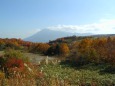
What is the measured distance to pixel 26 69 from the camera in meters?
22.2

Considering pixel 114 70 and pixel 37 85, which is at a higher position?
pixel 37 85

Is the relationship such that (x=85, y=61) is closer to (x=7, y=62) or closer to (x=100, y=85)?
(x=7, y=62)

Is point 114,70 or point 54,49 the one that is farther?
point 54,49

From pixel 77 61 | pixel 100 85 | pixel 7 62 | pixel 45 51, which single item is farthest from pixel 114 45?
pixel 45 51

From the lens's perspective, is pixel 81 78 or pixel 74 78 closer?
pixel 81 78

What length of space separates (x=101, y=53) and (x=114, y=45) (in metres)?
2.91

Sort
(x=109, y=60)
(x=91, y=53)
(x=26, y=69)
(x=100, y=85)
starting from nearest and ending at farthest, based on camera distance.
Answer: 1. (x=100, y=85)
2. (x=26, y=69)
3. (x=109, y=60)
4. (x=91, y=53)

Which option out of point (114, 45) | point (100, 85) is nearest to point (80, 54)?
point (114, 45)

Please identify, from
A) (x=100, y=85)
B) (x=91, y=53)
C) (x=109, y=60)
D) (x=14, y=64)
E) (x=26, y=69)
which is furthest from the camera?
(x=91, y=53)

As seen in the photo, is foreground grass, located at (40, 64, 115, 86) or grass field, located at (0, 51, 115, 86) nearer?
grass field, located at (0, 51, 115, 86)

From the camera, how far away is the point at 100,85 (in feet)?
59.3

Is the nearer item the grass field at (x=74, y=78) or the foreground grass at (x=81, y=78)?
the grass field at (x=74, y=78)

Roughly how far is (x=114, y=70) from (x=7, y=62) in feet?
39.7

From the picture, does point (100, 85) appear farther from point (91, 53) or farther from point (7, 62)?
point (91, 53)
